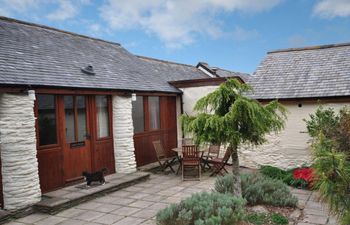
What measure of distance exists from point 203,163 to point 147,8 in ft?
20.3

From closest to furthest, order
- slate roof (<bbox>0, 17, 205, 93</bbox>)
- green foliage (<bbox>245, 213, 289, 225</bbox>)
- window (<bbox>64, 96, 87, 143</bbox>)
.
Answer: green foliage (<bbox>245, 213, 289, 225</bbox>)
slate roof (<bbox>0, 17, 205, 93</bbox>)
window (<bbox>64, 96, 87, 143</bbox>)

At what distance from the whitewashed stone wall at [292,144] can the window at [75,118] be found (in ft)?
16.0

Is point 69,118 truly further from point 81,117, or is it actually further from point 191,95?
point 191,95

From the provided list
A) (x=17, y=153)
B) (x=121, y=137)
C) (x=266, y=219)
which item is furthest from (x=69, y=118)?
(x=266, y=219)

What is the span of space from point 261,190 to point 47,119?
5.21m

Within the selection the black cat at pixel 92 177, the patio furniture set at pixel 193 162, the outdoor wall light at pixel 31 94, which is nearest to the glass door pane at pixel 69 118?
the black cat at pixel 92 177

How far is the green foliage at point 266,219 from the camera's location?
5743 millimetres

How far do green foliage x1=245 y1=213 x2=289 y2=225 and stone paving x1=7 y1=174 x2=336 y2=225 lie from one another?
35cm

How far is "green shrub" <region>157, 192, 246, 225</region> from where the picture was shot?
510 cm

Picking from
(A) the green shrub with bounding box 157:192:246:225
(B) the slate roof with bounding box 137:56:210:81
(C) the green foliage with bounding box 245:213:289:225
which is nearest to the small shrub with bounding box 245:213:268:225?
(C) the green foliage with bounding box 245:213:289:225

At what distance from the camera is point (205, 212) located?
5.27 m

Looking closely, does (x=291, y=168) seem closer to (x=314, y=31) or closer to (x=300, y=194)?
(x=300, y=194)

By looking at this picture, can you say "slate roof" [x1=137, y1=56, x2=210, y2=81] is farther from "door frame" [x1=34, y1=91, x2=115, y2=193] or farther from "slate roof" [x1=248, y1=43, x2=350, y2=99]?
"door frame" [x1=34, y1=91, x2=115, y2=193]

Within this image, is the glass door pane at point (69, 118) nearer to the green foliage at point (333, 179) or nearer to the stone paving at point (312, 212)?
the stone paving at point (312, 212)
